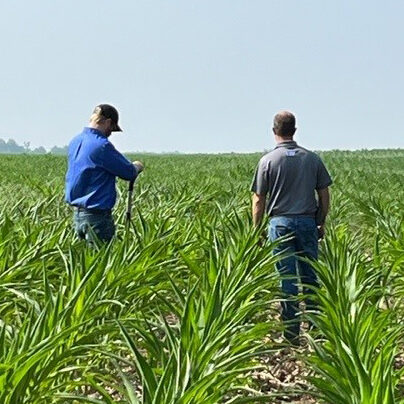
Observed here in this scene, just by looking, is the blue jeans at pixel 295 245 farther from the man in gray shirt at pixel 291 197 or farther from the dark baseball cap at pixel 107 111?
the dark baseball cap at pixel 107 111

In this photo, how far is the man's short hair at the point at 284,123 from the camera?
533cm

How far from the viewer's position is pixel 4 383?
276cm

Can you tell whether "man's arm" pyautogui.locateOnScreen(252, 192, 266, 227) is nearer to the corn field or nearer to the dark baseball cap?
the corn field

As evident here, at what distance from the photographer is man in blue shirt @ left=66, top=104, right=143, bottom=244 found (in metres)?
5.56

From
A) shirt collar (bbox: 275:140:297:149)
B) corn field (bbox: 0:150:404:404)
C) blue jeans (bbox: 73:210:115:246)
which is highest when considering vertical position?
shirt collar (bbox: 275:140:297:149)

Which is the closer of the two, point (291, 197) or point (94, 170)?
point (291, 197)

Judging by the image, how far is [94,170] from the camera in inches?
221

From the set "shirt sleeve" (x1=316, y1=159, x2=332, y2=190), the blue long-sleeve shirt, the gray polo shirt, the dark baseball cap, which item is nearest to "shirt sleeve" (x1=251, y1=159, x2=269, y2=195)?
the gray polo shirt

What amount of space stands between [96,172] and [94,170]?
1.0 inches

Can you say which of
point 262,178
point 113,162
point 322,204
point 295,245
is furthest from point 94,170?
point 322,204

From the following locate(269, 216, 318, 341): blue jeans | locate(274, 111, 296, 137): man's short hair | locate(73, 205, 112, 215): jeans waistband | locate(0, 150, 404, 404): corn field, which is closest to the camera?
locate(0, 150, 404, 404): corn field

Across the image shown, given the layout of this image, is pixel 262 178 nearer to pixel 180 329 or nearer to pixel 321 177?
pixel 321 177

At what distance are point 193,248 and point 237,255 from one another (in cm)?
99

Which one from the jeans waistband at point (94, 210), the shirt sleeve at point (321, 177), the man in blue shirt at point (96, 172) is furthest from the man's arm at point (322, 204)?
the jeans waistband at point (94, 210)
